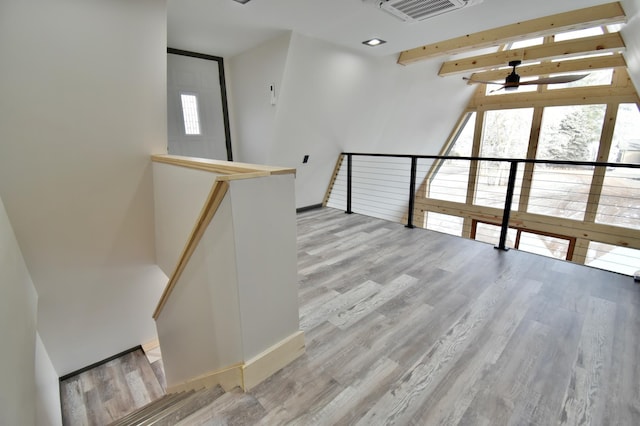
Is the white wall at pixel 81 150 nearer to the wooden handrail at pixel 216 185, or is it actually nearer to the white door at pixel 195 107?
→ the white door at pixel 195 107

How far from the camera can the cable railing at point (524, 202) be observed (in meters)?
5.02

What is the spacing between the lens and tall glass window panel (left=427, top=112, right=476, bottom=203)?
274 inches

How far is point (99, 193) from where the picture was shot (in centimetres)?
270

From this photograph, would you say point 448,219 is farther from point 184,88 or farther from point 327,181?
point 184,88

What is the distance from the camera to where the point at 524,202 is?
6156 mm

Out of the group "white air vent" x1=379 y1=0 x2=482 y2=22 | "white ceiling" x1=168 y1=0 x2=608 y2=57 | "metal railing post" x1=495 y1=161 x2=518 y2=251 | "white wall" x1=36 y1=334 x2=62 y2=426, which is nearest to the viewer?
"white wall" x1=36 y1=334 x2=62 y2=426

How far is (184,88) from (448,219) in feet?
22.2

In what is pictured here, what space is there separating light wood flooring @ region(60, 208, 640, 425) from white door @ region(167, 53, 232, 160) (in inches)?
89.9

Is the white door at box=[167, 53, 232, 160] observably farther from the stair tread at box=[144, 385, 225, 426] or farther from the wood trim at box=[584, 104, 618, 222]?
the wood trim at box=[584, 104, 618, 222]

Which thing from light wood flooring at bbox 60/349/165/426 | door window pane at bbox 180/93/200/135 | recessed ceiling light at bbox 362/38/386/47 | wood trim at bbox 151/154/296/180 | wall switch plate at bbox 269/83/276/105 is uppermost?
recessed ceiling light at bbox 362/38/386/47

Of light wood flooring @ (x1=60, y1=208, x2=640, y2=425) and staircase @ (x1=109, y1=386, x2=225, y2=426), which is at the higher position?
light wood flooring @ (x1=60, y1=208, x2=640, y2=425)

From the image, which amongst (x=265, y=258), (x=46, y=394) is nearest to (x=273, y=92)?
(x=265, y=258)

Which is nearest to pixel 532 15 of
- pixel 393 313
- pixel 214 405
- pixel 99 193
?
pixel 393 313

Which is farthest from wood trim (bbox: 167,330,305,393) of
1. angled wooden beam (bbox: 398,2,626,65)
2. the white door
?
angled wooden beam (bbox: 398,2,626,65)
